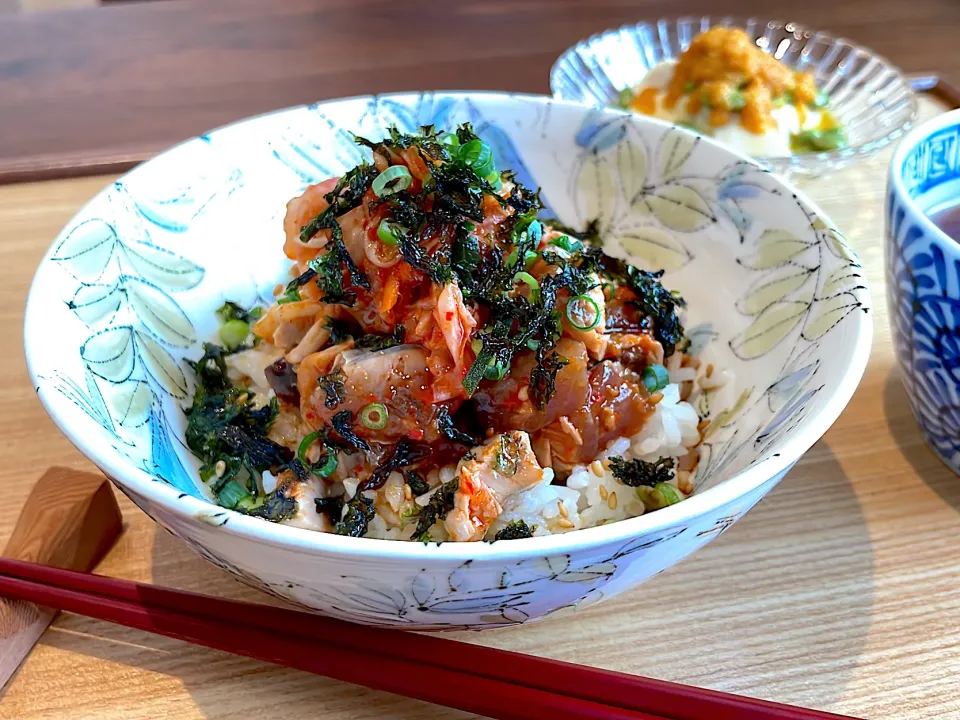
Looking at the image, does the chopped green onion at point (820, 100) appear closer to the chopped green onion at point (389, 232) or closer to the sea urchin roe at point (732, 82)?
the sea urchin roe at point (732, 82)

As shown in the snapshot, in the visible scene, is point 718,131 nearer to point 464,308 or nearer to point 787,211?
point 787,211

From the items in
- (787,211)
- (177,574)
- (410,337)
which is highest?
(787,211)

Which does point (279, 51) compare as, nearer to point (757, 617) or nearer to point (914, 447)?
point (914, 447)

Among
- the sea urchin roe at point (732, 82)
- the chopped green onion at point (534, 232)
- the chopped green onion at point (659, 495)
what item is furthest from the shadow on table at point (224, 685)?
the sea urchin roe at point (732, 82)

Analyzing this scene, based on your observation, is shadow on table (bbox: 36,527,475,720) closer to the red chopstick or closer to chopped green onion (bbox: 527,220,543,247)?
the red chopstick

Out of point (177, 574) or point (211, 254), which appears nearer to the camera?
point (177, 574)

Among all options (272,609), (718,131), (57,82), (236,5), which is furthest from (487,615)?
(236,5)

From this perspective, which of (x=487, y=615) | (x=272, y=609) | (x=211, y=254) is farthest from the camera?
(x=211, y=254)

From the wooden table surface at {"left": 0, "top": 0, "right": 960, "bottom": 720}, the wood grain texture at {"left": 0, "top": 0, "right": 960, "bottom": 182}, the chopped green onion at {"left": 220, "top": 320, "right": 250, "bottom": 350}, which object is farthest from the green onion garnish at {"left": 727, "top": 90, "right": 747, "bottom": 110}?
the chopped green onion at {"left": 220, "top": 320, "right": 250, "bottom": 350}
